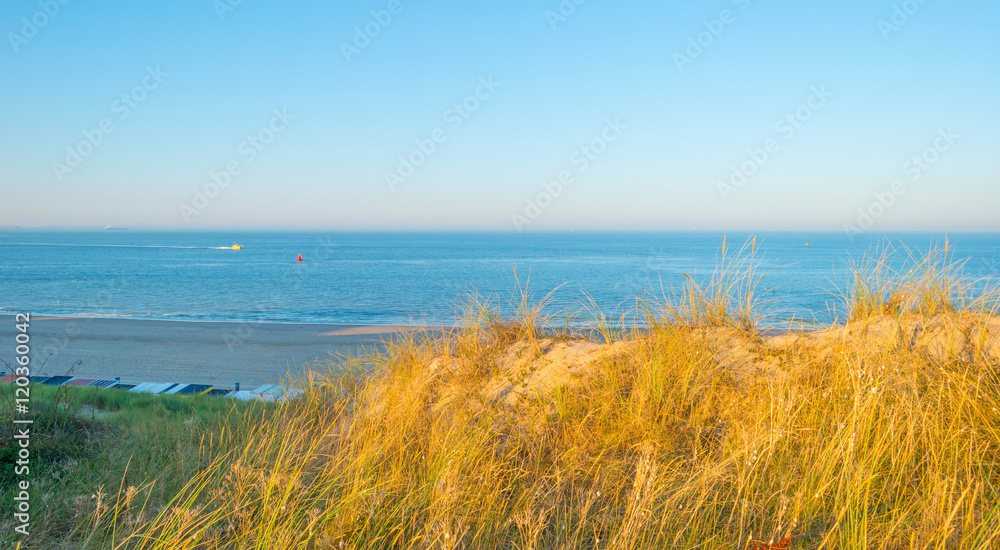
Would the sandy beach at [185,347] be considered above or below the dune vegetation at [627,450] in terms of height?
below

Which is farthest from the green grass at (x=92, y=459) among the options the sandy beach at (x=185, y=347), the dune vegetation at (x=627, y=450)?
the sandy beach at (x=185, y=347)

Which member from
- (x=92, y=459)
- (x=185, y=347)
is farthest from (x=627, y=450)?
(x=185, y=347)

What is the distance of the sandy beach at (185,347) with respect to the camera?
47.3 ft

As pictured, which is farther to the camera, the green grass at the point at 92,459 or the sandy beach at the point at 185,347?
the sandy beach at the point at 185,347

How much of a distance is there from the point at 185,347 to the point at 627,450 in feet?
60.7

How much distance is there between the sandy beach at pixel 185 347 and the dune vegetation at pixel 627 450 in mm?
6671

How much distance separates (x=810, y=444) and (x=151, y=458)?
4596mm

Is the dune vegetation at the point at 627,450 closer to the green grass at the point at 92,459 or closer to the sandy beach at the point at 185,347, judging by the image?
the green grass at the point at 92,459

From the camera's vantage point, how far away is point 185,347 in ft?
60.2

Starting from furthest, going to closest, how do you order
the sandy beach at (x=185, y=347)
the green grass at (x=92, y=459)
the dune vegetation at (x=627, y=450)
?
1. the sandy beach at (x=185, y=347)
2. the green grass at (x=92, y=459)
3. the dune vegetation at (x=627, y=450)

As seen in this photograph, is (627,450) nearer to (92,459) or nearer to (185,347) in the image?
(92,459)

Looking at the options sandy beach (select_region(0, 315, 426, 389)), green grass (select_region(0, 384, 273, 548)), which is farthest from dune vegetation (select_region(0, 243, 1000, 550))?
sandy beach (select_region(0, 315, 426, 389))

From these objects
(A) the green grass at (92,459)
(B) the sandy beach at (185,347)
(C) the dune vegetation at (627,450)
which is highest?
(C) the dune vegetation at (627,450)

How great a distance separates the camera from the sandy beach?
1441cm
